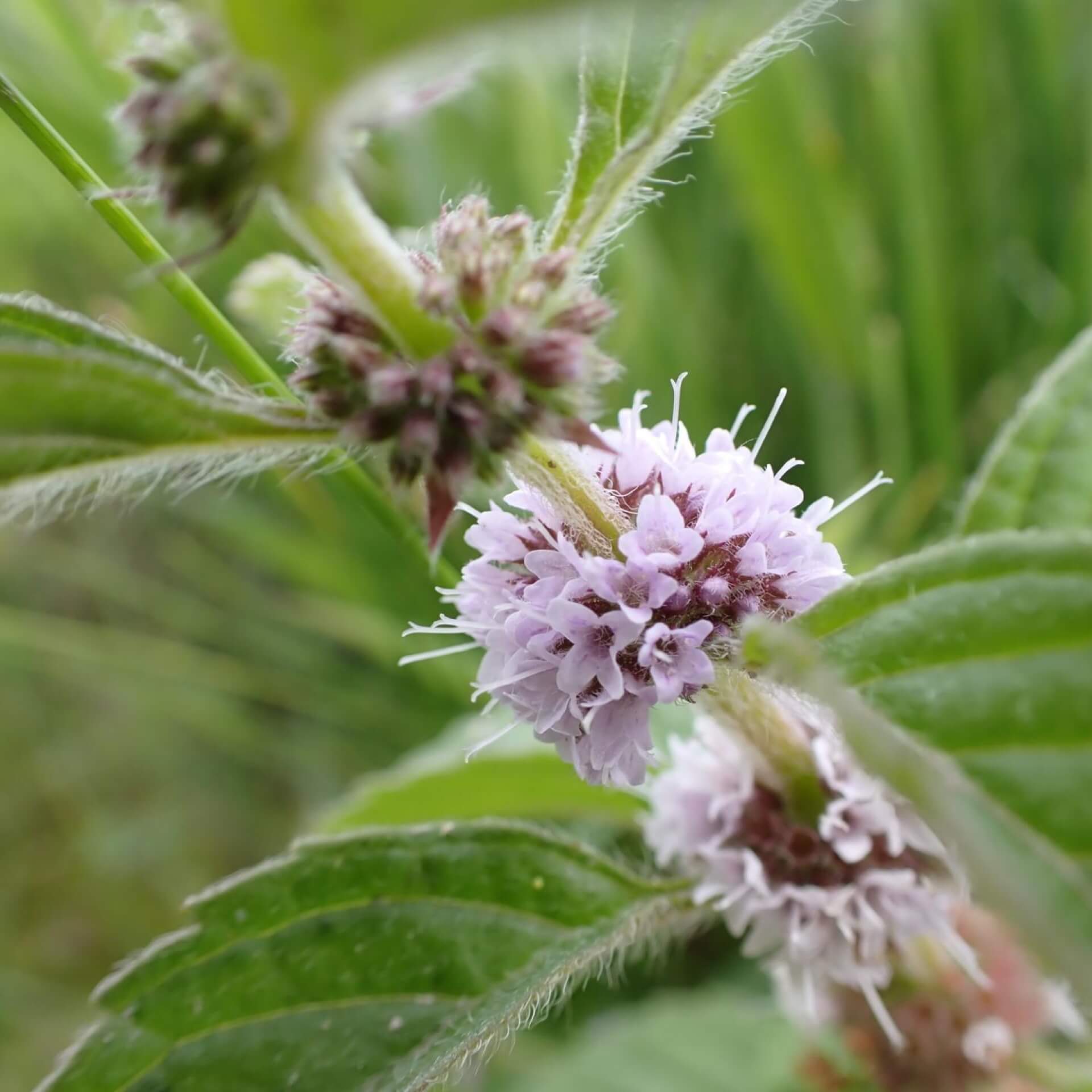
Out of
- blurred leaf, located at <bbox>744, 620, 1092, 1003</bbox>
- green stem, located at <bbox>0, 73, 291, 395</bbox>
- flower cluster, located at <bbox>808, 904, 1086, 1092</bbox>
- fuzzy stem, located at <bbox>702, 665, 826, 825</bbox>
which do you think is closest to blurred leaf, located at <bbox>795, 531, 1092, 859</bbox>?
blurred leaf, located at <bbox>744, 620, 1092, 1003</bbox>

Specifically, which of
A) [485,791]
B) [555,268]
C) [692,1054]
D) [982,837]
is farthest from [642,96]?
[692,1054]

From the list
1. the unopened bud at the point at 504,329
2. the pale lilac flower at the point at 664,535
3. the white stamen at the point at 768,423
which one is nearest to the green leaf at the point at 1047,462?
the white stamen at the point at 768,423

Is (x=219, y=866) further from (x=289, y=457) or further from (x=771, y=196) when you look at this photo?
(x=289, y=457)

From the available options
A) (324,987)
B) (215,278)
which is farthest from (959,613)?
(215,278)

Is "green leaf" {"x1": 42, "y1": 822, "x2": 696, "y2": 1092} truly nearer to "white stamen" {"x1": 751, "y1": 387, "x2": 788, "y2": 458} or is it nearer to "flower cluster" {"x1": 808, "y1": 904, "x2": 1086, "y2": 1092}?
"white stamen" {"x1": 751, "y1": 387, "x2": 788, "y2": 458}

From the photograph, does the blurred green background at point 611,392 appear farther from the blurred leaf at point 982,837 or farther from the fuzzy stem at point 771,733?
the blurred leaf at point 982,837

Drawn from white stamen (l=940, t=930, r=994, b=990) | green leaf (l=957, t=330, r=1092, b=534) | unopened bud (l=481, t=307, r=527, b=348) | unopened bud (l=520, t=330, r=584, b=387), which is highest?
unopened bud (l=481, t=307, r=527, b=348)
